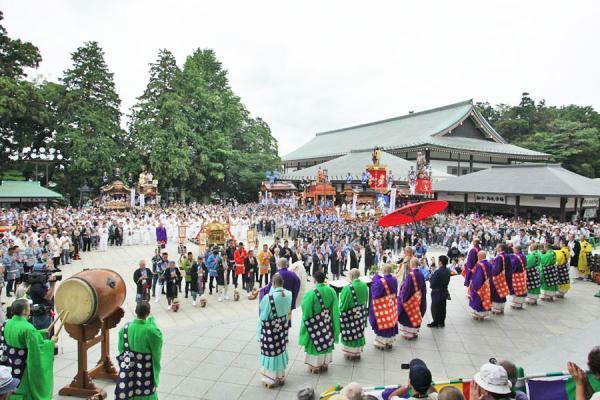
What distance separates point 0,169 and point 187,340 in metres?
29.2

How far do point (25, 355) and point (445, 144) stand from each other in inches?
1259

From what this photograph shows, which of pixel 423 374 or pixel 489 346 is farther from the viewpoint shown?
pixel 489 346

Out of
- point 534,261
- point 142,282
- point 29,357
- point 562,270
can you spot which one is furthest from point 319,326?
point 562,270

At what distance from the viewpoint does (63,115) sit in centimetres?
2911

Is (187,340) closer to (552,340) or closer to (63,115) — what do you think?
(552,340)

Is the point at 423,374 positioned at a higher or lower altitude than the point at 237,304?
higher

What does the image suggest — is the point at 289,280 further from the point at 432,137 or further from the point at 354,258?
the point at 432,137

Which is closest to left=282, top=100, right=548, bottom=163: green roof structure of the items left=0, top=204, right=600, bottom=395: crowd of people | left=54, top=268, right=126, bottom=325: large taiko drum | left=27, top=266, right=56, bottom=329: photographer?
left=0, top=204, right=600, bottom=395: crowd of people

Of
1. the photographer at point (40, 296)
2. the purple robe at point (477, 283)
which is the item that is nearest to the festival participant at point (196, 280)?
the photographer at point (40, 296)

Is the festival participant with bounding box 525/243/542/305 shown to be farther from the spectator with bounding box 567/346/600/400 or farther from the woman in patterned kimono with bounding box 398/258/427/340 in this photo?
the spectator with bounding box 567/346/600/400

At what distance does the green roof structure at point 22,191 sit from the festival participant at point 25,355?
26993mm

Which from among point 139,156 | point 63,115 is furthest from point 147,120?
point 63,115

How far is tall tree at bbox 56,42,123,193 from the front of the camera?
28.5 m

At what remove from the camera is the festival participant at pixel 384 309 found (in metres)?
6.36
